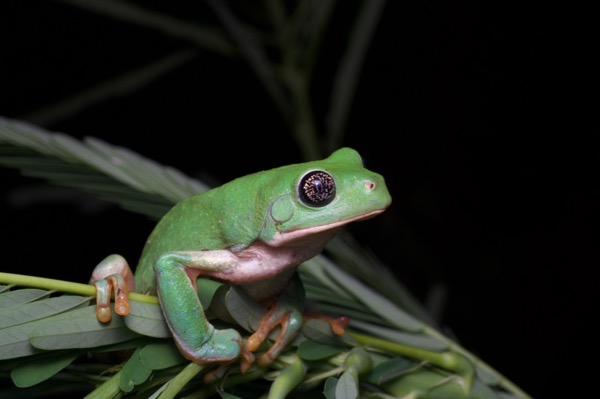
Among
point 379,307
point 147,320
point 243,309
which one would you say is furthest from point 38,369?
point 379,307

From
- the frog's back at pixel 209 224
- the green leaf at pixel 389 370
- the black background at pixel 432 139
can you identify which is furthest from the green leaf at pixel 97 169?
the black background at pixel 432 139

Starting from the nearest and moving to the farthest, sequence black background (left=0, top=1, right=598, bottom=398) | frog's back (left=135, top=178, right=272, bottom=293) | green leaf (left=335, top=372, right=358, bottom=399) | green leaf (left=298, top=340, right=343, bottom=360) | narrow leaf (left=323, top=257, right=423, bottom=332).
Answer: green leaf (left=335, top=372, right=358, bottom=399), green leaf (left=298, top=340, right=343, bottom=360), frog's back (left=135, top=178, right=272, bottom=293), narrow leaf (left=323, top=257, right=423, bottom=332), black background (left=0, top=1, right=598, bottom=398)

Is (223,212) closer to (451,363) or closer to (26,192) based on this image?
(451,363)

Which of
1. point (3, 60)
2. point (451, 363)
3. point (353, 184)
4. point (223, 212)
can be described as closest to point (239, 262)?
point (223, 212)

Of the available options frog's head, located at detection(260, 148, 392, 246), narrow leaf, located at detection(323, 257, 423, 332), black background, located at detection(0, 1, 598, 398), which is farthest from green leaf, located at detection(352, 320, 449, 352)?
black background, located at detection(0, 1, 598, 398)

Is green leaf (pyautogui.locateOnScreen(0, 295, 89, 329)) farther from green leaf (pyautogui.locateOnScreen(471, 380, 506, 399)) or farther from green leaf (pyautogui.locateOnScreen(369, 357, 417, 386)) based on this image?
green leaf (pyautogui.locateOnScreen(471, 380, 506, 399))

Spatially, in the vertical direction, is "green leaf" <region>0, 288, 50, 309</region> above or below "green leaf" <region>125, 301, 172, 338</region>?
above

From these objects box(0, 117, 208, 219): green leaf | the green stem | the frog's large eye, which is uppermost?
box(0, 117, 208, 219): green leaf

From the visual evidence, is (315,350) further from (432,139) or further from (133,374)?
(432,139)
